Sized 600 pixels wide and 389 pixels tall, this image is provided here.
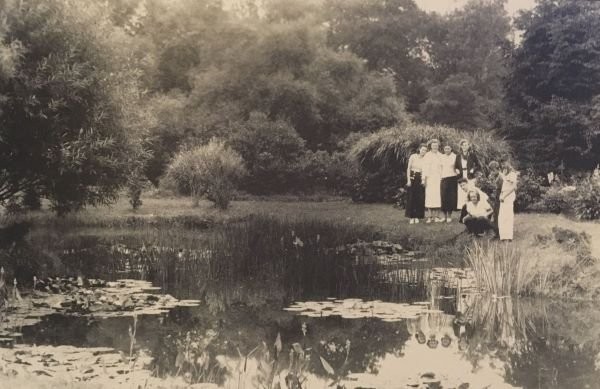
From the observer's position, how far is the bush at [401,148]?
6691 millimetres

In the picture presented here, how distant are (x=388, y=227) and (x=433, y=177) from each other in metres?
0.68

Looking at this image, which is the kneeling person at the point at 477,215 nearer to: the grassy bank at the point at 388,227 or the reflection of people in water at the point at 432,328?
the grassy bank at the point at 388,227

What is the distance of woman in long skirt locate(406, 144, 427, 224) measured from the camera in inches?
270

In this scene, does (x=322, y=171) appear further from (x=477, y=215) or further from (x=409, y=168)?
(x=477, y=215)

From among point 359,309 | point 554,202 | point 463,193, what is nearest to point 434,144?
point 463,193

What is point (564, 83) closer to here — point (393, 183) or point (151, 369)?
point (393, 183)

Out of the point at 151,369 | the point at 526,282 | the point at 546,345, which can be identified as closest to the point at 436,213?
the point at 526,282

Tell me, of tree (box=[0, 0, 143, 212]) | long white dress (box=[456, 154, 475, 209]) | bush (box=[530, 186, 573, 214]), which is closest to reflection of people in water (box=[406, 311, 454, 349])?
long white dress (box=[456, 154, 475, 209])

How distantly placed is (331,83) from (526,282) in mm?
2683

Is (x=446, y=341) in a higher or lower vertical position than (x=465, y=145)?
lower

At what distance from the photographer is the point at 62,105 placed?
6512mm

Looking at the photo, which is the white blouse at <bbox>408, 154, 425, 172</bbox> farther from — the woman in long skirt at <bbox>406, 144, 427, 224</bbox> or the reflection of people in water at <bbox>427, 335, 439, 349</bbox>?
the reflection of people in water at <bbox>427, 335, 439, 349</bbox>

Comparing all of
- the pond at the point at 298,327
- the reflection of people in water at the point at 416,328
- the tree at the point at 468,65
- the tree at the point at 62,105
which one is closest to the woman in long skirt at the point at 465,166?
the tree at the point at 468,65

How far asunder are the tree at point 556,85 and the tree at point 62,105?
3836mm
